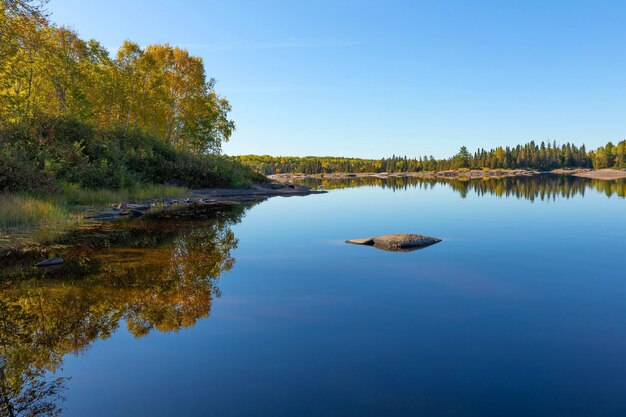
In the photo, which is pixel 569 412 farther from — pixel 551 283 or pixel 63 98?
pixel 63 98

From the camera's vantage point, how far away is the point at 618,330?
7.39 meters

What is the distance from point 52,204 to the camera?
877 inches

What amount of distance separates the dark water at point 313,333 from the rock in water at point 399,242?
118cm

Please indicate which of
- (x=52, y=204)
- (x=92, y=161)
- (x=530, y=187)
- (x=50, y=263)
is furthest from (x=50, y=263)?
(x=530, y=187)

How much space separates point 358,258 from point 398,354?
7.98 m

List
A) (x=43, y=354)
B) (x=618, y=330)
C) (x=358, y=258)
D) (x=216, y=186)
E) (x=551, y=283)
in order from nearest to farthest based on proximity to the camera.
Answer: (x=43, y=354)
(x=618, y=330)
(x=551, y=283)
(x=358, y=258)
(x=216, y=186)

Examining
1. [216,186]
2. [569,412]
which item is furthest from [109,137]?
[569,412]

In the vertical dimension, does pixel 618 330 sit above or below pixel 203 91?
below

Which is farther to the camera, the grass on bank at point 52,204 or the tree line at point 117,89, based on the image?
the tree line at point 117,89

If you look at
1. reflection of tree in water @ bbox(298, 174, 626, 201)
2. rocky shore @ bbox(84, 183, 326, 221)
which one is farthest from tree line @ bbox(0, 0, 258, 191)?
reflection of tree in water @ bbox(298, 174, 626, 201)

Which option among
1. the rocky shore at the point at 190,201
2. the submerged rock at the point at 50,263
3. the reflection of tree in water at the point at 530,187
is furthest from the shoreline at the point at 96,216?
the reflection of tree in water at the point at 530,187

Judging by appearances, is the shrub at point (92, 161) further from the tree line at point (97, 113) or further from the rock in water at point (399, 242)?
the rock in water at point (399, 242)

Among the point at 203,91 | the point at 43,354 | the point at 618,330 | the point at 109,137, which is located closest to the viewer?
the point at 43,354

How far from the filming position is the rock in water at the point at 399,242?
16156 millimetres
